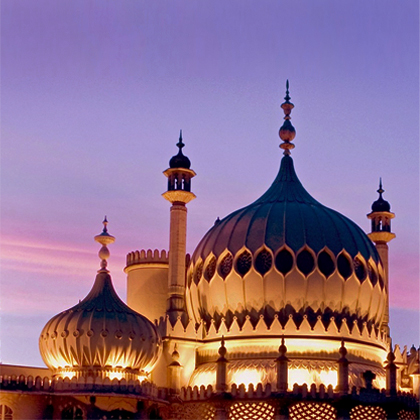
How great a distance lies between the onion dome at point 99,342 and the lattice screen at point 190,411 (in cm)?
168

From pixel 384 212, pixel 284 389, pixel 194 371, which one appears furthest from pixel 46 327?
pixel 384 212

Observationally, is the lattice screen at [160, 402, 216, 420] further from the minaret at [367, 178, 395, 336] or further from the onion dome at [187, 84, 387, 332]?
the minaret at [367, 178, 395, 336]

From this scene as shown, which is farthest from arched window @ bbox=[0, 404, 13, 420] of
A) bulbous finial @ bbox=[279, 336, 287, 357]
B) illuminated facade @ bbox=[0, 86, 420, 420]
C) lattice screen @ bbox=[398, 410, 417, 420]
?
lattice screen @ bbox=[398, 410, 417, 420]

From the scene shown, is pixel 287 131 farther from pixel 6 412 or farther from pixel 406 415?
pixel 6 412

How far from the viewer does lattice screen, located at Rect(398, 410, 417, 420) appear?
35.5m

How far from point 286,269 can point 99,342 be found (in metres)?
7.56

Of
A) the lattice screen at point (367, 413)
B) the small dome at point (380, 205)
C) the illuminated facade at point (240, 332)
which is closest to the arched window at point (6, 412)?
the illuminated facade at point (240, 332)

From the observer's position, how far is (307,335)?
120ft

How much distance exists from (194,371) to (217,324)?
1.91 m

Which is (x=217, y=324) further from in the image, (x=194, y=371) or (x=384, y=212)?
(x=384, y=212)

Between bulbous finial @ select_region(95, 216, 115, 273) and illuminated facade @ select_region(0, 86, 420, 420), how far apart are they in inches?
1.8

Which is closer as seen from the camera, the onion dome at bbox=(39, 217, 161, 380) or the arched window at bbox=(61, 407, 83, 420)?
the arched window at bbox=(61, 407, 83, 420)

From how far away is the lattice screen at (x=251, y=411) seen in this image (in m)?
34.2

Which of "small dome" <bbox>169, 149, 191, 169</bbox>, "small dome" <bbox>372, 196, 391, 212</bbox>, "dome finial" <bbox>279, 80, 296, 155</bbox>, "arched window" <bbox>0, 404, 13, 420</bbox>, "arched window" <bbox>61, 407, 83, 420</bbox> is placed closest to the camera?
"arched window" <bbox>0, 404, 13, 420</bbox>
